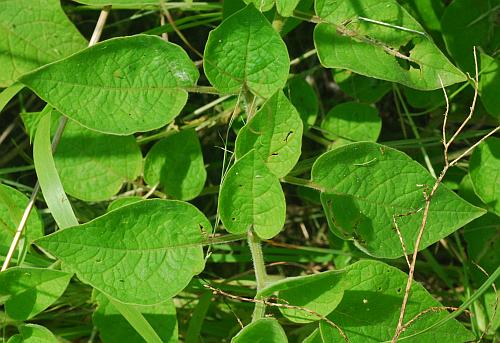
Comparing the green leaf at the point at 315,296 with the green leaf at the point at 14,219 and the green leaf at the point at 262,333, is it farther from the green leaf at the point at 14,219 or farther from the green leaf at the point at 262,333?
the green leaf at the point at 14,219

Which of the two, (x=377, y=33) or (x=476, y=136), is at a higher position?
(x=377, y=33)

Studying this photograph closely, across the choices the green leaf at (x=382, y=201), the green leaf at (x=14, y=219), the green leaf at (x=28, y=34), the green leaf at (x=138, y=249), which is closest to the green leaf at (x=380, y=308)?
the green leaf at (x=382, y=201)

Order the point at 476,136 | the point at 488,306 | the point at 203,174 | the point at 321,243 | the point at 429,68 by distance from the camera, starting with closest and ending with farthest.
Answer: the point at 429,68 < the point at 203,174 < the point at 488,306 < the point at 476,136 < the point at 321,243

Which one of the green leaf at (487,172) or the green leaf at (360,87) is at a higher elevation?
the green leaf at (360,87)

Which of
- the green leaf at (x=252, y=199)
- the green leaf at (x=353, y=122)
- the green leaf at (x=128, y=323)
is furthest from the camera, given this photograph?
the green leaf at (x=353, y=122)

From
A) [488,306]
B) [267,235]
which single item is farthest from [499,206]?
[267,235]

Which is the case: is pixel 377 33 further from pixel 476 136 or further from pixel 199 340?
pixel 199 340
